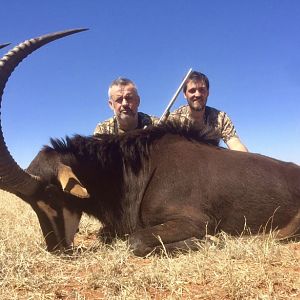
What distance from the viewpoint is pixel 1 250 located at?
13.1 ft

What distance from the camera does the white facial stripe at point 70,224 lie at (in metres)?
4.50

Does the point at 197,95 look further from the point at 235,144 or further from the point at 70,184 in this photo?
the point at 70,184

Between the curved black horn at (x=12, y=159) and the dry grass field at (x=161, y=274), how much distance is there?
1.96 feet

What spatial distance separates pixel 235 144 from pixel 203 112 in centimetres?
81

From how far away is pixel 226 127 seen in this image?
7.88 metres

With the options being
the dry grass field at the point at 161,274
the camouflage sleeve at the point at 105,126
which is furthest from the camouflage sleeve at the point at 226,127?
the dry grass field at the point at 161,274

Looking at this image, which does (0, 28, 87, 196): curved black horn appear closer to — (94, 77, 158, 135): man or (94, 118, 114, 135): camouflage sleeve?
(94, 77, 158, 135): man

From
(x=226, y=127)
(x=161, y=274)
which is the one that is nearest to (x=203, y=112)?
(x=226, y=127)

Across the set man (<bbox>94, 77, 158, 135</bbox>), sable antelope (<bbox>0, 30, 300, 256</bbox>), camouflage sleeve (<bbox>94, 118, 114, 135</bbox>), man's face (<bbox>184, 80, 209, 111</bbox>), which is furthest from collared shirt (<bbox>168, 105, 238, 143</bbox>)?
sable antelope (<bbox>0, 30, 300, 256</bbox>)

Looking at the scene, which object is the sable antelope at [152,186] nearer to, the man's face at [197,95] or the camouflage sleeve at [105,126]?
the camouflage sleeve at [105,126]

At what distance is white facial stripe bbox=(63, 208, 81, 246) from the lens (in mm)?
4500

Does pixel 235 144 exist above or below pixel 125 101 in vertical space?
below

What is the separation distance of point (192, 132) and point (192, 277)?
2350mm

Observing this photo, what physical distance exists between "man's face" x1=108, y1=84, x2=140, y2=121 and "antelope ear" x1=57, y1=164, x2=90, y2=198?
9.12 feet
